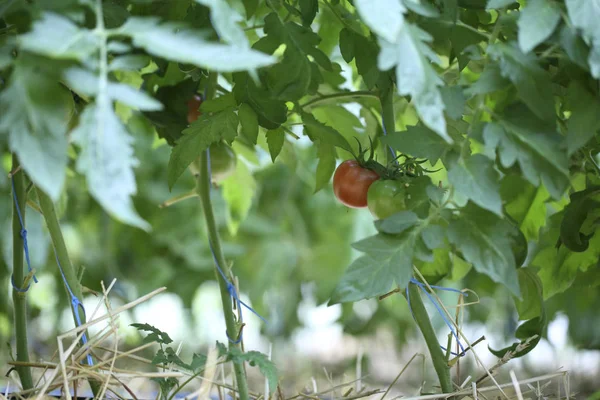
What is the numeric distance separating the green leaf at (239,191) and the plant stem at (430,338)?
1.14 ft

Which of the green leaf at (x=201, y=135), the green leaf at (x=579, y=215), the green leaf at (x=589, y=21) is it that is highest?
the green leaf at (x=589, y=21)

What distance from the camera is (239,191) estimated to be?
0.92 m


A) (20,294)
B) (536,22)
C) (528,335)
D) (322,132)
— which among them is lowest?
(528,335)

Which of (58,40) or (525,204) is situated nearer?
(58,40)

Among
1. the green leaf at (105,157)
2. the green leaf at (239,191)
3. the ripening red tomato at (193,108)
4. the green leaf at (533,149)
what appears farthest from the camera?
the green leaf at (239,191)

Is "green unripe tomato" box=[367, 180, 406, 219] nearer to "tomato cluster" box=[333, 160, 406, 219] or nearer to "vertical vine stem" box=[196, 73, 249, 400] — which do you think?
"tomato cluster" box=[333, 160, 406, 219]

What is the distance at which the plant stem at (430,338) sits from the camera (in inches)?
24.2

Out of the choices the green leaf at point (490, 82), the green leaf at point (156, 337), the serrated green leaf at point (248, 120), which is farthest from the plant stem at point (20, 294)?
the green leaf at point (490, 82)

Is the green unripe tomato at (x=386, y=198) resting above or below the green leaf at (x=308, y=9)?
below

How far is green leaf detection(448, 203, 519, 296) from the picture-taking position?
1.42ft

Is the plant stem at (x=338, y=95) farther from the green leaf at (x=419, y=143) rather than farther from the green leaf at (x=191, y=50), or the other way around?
the green leaf at (x=191, y=50)

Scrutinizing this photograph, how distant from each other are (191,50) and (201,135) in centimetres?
23

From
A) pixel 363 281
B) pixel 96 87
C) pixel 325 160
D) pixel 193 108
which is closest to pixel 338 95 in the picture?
pixel 325 160

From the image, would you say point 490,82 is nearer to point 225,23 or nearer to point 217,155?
point 225,23
